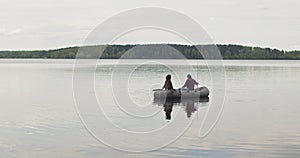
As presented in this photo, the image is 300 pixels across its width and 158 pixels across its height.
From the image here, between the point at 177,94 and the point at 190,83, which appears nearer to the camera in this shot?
the point at 177,94

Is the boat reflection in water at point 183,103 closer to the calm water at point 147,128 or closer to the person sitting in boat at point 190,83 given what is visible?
the calm water at point 147,128

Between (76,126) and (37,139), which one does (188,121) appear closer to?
(76,126)

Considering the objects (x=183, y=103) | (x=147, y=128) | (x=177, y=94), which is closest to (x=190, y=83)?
(x=177, y=94)

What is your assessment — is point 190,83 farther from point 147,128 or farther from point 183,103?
point 147,128

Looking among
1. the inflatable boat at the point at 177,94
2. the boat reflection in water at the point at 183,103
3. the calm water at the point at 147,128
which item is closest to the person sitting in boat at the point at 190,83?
the inflatable boat at the point at 177,94

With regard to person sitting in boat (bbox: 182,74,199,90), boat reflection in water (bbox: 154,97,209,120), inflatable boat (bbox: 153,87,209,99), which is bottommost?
boat reflection in water (bbox: 154,97,209,120)

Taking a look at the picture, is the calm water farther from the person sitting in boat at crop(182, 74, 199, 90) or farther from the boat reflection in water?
the person sitting in boat at crop(182, 74, 199, 90)

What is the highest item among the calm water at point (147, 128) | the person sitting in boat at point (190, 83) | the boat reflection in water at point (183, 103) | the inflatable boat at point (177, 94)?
the person sitting in boat at point (190, 83)

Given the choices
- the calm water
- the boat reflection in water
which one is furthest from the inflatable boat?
the calm water

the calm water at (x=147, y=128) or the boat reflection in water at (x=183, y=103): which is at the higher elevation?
the boat reflection in water at (x=183, y=103)

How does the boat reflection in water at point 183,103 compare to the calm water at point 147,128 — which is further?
the boat reflection in water at point 183,103

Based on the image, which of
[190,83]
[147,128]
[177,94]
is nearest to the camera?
[147,128]

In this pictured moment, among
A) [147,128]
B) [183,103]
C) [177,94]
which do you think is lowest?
[147,128]

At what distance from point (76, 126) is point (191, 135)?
17.6ft
